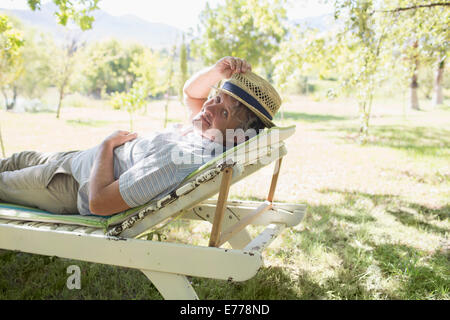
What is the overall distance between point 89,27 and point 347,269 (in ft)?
12.0

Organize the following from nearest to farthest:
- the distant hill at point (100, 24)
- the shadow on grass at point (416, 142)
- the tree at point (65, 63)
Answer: the distant hill at point (100, 24), the shadow on grass at point (416, 142), the tree at point (65, 63)

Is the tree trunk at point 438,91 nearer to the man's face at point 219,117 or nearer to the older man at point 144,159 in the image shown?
the older man at point 144,159

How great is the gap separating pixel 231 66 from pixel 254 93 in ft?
1.06

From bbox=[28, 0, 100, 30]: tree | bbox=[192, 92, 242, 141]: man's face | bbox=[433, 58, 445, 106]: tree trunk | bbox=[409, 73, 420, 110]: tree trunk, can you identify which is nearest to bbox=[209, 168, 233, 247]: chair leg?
bbox=[192, 92, 242, 141]: man's face

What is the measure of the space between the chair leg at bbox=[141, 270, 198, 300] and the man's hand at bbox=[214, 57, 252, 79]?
1.37 meters

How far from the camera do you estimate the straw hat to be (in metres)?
2.11

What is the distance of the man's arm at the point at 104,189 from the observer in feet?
6.15

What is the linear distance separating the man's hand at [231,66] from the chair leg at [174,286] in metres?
1.37

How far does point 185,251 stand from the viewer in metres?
1.71

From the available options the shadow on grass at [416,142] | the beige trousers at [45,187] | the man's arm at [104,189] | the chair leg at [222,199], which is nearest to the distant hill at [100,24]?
the beige trousers at [45,187]

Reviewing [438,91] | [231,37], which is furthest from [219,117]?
[438,91]

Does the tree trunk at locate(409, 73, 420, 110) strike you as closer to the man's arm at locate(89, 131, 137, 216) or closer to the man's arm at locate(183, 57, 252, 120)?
the man's arm at locate(183, 57, 252, 120)
